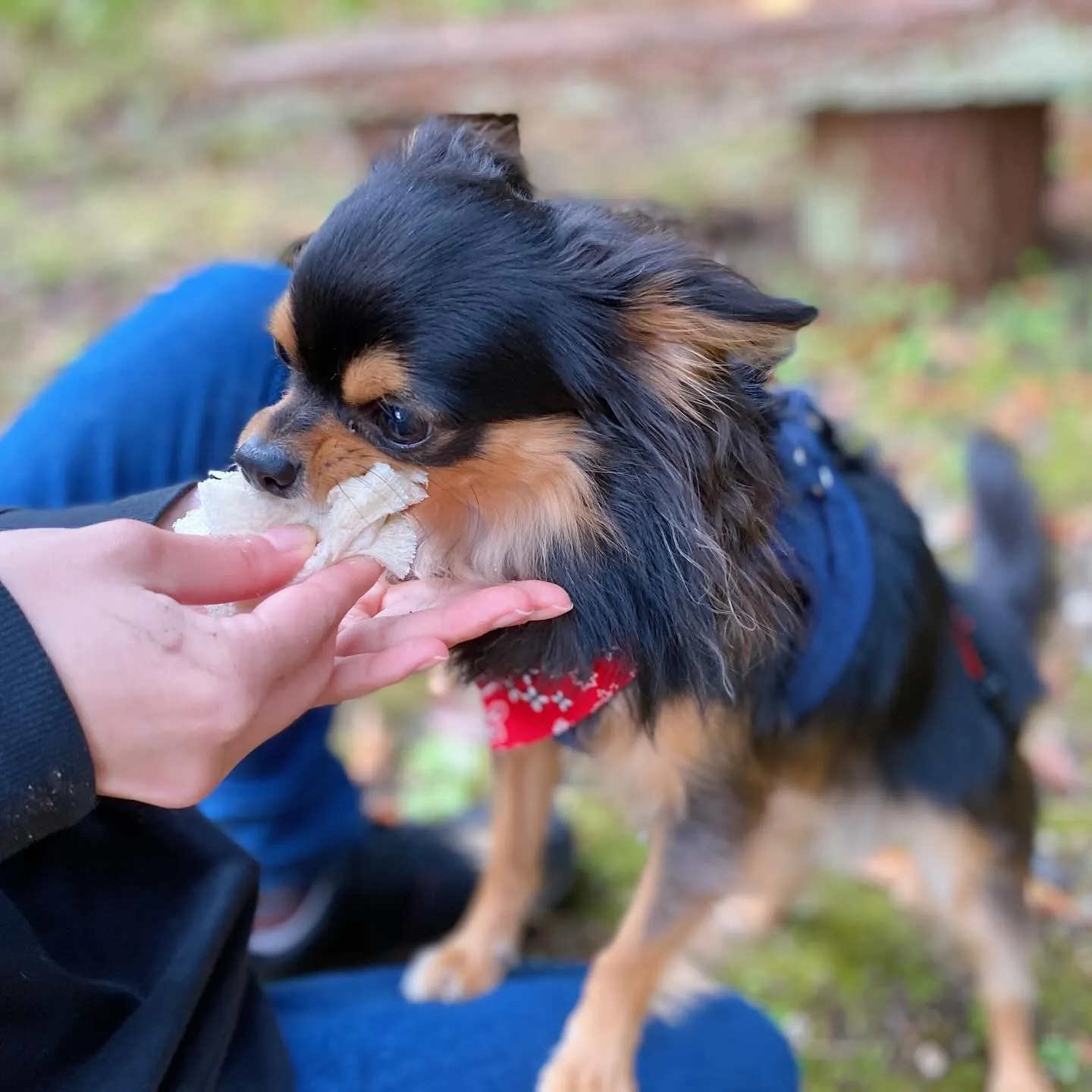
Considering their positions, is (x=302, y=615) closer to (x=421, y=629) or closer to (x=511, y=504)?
(x=421, y=629)

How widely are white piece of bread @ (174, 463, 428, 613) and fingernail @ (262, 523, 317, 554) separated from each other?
0.06 ft

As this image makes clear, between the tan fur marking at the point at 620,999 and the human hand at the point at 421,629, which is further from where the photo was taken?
the tan fur marking at the point at 620,999

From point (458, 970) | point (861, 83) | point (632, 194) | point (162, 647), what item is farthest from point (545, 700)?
point (632, 194)

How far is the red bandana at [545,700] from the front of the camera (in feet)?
5.10

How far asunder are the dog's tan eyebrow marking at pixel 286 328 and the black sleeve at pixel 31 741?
561mm

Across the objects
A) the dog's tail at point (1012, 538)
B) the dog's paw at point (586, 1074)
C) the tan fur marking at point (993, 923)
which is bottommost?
the tan fur marking at point (993, 923)

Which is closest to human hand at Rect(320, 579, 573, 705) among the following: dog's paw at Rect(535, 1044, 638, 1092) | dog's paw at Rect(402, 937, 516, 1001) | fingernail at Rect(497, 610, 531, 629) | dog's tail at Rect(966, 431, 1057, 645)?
fingernail at Rect(497, 610, 531, 629)

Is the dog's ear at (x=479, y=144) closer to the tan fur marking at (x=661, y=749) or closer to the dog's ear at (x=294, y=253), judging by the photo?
the dog's ear at (x=294, y=253)

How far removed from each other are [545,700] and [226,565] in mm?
572

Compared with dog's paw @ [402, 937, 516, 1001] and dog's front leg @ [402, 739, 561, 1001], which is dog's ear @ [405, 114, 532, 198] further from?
dog's paw @ [402, 937, 516, 1001]

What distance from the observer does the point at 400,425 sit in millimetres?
1390

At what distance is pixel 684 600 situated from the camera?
1.46m

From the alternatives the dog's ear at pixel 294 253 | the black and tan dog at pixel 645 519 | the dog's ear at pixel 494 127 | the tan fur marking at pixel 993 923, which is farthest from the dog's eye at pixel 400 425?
the tan fur marking at pixel 993 923

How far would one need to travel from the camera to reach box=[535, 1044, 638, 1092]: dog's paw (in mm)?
1731
